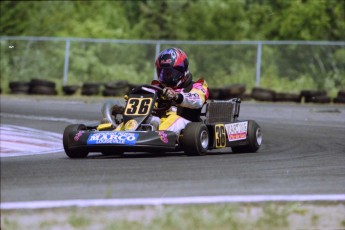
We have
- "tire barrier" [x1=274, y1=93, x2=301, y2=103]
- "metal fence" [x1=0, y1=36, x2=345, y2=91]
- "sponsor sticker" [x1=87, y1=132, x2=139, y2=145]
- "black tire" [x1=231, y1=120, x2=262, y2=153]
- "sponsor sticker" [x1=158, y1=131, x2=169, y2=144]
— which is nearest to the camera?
"sponsor sticker" [x1=87, y1=132, x2=139, y2=145]

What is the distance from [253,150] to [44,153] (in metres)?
2.24

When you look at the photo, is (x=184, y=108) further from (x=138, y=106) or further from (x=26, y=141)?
(x=26, y=141)

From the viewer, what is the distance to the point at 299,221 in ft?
16.4

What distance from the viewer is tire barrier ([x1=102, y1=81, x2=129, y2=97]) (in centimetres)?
2283

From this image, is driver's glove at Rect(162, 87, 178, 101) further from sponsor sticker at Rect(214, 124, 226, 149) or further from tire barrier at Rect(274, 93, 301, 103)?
tire barrier at Rect(274, 93, 301, 103)

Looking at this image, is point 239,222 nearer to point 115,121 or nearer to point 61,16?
point 115,121

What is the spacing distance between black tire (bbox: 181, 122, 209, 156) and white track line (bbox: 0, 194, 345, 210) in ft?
10.9

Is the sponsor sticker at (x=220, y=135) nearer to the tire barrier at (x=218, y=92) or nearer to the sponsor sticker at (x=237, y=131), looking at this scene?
the sponsor sticker at (x=237, y=131)

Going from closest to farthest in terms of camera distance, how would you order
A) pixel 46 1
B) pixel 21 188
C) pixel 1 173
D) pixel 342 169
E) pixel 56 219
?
pixel 56 219, pixel 21 188, pixel 1 173, pixel 342 169, pixel 46 1

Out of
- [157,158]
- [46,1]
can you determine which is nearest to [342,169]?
[157,158]

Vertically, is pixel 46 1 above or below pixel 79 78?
above

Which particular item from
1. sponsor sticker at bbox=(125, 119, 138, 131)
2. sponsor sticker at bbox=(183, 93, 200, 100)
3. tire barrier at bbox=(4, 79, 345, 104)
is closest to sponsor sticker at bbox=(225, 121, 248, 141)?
sponsor sticker at bbox=(183, 93, 200, 100)

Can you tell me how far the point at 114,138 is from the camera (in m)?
8.38

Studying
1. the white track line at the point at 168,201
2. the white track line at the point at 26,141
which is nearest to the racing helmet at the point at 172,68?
the white track line at the point at 26,141
